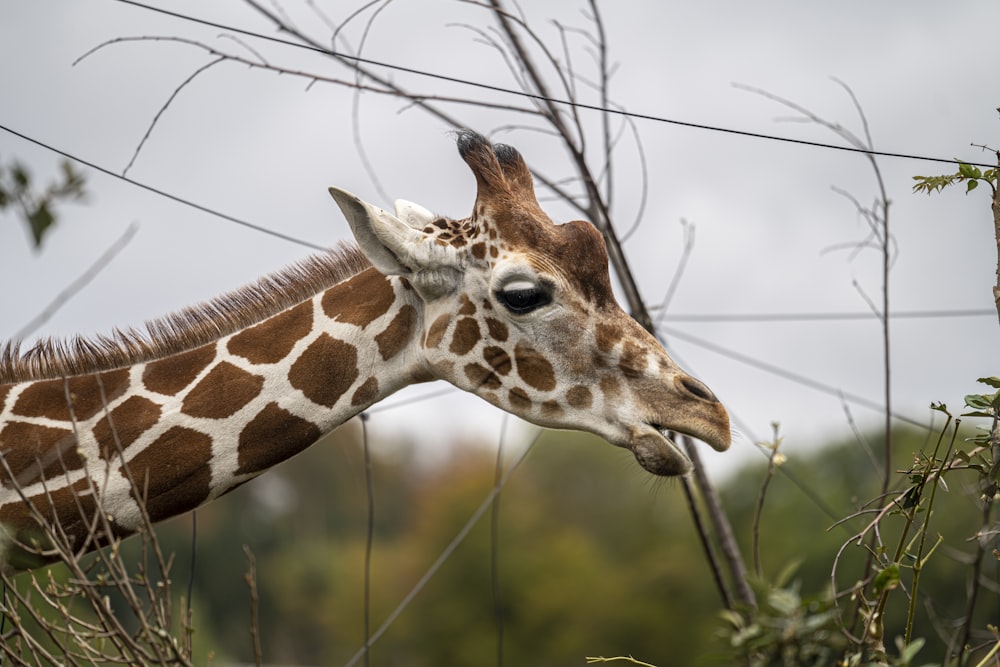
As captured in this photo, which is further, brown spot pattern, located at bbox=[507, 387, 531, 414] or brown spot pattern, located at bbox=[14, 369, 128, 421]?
brown spot pattern, located at bbox=[507, 387, 531, 414]

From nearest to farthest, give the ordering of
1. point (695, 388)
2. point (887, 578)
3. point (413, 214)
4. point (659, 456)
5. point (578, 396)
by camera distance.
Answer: point (887, 578)
point (659, 456)
point (695, 388)
point (578, 396)
point (413, 214)

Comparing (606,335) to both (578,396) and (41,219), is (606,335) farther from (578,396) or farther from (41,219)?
(41,219)

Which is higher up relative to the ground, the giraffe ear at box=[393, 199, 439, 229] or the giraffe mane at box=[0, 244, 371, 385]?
the giraffe ear at box=[393, 199, 439, 229]

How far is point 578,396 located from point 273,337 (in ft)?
4.32

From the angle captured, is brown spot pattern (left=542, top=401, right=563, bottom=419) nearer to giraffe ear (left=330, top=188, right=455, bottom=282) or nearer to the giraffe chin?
the giraffe chin

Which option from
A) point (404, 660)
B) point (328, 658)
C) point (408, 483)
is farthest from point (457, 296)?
point (408, 483)

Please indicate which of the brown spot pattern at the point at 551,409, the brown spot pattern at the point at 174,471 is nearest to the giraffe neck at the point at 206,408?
the brown spot pattern at the point at 174,471

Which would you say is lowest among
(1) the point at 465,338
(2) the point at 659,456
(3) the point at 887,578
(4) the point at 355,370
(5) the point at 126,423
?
(3) the point at 887,578

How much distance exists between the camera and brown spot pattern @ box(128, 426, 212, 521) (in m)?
4.35

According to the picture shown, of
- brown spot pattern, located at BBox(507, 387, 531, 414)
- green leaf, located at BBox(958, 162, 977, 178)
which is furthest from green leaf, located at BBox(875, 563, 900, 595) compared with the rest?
brown spot pattern, located at BBox(507, 387, 531, 414)

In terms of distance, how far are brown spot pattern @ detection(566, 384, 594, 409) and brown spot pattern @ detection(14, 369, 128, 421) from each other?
1.81 metres

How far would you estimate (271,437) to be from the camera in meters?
4.49

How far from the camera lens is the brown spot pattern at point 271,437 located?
4.46 metres

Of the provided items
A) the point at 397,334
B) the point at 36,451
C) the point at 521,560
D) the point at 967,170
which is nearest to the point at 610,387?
the point at 397,334
